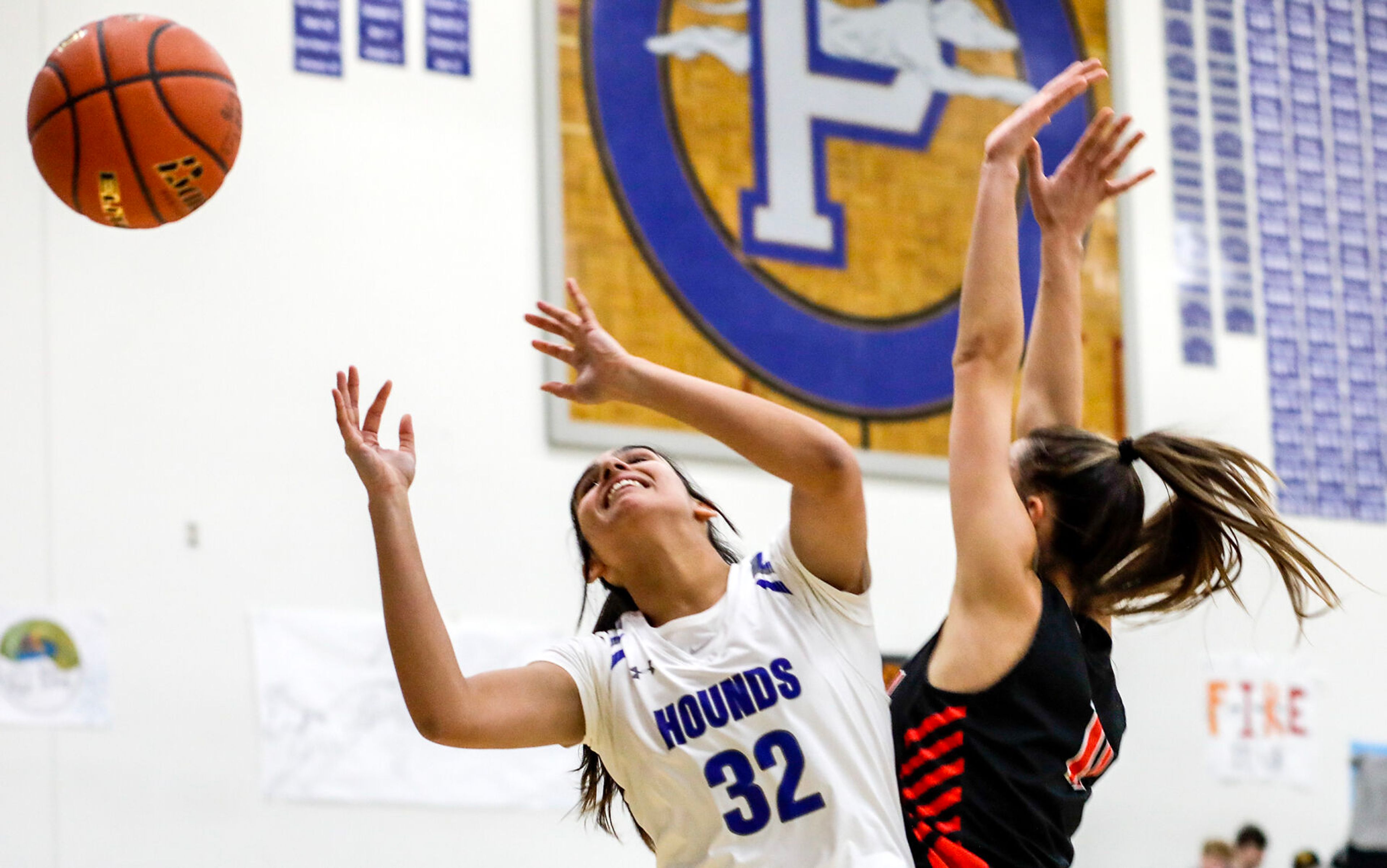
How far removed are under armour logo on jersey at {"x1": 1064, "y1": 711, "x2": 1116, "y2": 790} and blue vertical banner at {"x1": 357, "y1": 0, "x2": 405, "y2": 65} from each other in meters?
4.68

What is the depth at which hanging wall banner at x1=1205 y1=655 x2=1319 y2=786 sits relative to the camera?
7914mm

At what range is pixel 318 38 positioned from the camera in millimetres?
6617

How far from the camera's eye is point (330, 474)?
20.8 ft

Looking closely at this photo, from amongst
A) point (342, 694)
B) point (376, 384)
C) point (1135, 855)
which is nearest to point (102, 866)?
point (342, 694)

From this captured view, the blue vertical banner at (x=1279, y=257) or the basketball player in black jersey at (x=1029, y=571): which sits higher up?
the blue vertical banner at (x=1279, y=257)

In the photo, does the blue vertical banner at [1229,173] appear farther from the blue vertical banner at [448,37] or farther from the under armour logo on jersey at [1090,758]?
the under armour logo on jersey at [1090,758]

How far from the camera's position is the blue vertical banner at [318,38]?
659 cm

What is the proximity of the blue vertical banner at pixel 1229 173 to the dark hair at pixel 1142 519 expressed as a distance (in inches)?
223

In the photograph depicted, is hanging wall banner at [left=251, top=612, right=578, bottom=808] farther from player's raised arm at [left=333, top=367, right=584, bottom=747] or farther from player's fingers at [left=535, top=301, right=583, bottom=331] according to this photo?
player's fingers at [left=535, top=301, right=583, bottom=331]

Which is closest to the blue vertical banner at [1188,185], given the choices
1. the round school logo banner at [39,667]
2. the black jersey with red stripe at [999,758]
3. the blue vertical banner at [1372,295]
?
the blue vertical banner at [1372,295]

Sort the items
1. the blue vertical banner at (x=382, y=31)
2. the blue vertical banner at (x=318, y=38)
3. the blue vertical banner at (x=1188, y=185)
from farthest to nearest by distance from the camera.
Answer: the blue vertical banner at (x=1188, y=185)
the blue vertical banner at (x=382, y=31)
the blue vertical banner at (x=318, y=38)

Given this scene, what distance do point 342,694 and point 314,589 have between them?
0.40m

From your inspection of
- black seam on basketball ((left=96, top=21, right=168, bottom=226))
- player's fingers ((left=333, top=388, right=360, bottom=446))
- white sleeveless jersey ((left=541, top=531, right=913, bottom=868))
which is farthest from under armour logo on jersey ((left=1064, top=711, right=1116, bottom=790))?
black seam on basketball ((left=96, top=21, right=168, bottom=226))

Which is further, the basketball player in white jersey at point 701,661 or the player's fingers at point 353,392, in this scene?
the player's fingers at point 353,392
